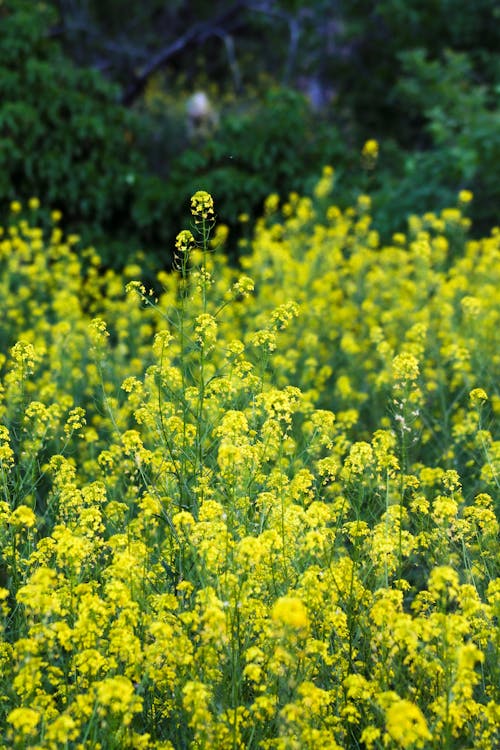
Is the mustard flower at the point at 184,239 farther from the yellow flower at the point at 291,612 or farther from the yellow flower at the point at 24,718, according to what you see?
the yellow flower at the point at 24,718

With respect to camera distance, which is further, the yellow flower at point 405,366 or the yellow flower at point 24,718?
the yellow flower at point 405,366

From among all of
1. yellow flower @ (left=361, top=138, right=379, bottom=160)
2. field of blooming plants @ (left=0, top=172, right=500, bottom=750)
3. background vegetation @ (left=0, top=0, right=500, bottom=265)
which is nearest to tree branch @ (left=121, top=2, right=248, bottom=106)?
background vegetation @ (left=0, top=0, right=500, bottom=265)

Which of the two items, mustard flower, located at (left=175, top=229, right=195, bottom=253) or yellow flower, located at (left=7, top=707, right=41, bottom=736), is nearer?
yellow flower, located at (left=7, top=707, right=41, bottom=736)

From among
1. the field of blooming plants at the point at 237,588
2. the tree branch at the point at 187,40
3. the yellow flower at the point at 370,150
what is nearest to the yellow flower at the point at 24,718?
the field of blooming plants at the point at 237,588

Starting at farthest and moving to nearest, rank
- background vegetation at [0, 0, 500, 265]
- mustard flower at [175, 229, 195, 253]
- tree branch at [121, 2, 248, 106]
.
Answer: tree branch at [121, 2, 248, 106]
background vegetation at [0, 0, 500, 265]
mustard flower at [175, 229, 195, 253]

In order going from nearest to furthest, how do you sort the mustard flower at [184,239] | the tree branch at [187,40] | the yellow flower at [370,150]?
the mustard flower at [184,239]
the yellow flower at [370,150]
the tree branch at [187,40]

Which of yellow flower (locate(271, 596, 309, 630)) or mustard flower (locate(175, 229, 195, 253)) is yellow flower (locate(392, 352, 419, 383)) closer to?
mustard flower (locate(175, 229, 195, 253))

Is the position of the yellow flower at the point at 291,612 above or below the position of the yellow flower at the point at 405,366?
below

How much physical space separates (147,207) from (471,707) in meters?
6.67

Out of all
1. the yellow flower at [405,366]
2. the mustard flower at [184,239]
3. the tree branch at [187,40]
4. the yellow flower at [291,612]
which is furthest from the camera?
the tree branch at [187,40]

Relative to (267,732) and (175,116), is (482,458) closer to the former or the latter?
(267,732)

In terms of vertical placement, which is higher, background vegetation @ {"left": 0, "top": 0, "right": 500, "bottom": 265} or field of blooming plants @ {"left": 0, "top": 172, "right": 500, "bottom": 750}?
background vegetation @ {"left": 0, "top": 0, "right": 500, "bottom": 265}

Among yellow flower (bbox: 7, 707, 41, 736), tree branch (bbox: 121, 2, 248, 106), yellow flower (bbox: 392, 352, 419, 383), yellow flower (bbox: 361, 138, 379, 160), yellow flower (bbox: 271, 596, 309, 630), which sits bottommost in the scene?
yellow flower (bbox: 7, 707, 41, 736)

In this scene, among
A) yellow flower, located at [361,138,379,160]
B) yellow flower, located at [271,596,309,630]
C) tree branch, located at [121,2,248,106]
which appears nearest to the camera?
yellow flower, located at [271,596,309,630]
